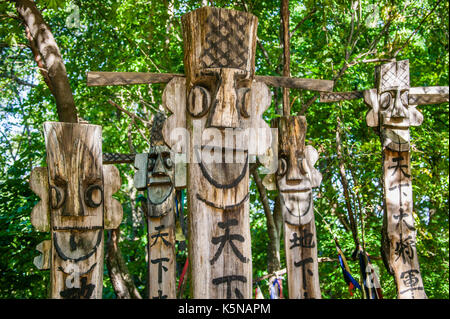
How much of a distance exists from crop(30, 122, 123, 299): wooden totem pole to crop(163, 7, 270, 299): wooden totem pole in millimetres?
755

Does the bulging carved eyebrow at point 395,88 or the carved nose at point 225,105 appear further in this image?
the bulging carved eyebrow at point 395,88

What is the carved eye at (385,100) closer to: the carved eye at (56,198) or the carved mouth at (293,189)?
the carved mouth at (293,189)

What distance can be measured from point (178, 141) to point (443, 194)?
658 centimetres

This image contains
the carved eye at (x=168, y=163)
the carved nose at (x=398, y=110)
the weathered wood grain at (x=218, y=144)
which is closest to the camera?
the weathered wood grain at (x=218, y=144)

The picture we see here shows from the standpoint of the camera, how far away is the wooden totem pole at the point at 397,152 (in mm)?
4250

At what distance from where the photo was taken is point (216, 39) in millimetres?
3111

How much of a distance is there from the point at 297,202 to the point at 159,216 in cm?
193

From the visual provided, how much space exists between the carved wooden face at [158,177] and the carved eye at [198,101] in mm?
2092

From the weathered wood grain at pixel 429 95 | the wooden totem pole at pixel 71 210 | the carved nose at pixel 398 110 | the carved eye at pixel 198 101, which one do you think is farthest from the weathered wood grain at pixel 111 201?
the weathered wood grain at pixel 429 95

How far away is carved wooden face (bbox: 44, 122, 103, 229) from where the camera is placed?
3.33 meters

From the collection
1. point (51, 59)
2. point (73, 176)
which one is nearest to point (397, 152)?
point (73, 176)

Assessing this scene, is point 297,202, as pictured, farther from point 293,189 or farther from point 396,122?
point 396,122

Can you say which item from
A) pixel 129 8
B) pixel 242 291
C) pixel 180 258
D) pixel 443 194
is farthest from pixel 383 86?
pixel 180 258

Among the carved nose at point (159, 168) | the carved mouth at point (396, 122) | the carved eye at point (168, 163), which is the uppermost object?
the carved mouth at point (396, 122)
